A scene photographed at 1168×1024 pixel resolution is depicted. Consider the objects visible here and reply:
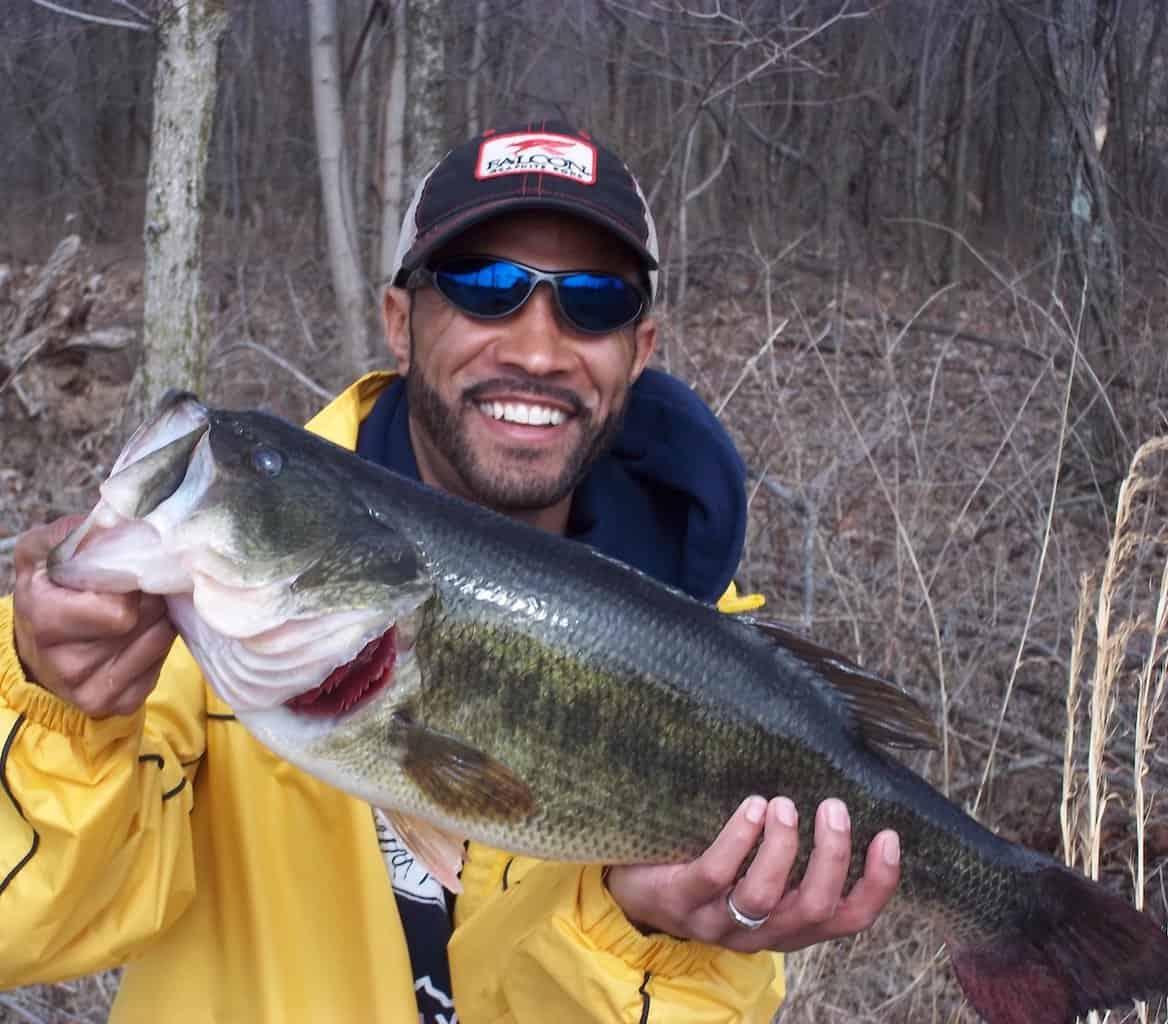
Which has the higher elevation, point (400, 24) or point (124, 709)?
point (400, 24)

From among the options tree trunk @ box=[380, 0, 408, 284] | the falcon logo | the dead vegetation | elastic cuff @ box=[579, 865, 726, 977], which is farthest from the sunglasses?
tree trunk @ box=[380, 0, 408, 284]

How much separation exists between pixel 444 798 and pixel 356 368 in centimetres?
629

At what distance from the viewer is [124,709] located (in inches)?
67.8

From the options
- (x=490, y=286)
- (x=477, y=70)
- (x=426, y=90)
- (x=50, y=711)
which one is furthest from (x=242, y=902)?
(x=477, y=70)

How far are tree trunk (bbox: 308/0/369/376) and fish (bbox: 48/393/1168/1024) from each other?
607cm

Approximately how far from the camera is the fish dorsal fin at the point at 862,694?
2010 millimetres

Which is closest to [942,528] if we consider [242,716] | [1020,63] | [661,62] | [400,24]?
[242,716]

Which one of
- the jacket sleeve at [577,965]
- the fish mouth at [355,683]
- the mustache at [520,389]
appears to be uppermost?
the mustache at [520,389]

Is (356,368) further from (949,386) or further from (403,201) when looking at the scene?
(949,386)

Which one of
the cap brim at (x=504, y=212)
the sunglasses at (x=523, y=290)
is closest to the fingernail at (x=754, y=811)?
the sunglasses at (x=523, y=290)

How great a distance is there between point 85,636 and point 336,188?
7.13 m

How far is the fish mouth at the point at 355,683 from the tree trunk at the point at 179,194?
4.80 m

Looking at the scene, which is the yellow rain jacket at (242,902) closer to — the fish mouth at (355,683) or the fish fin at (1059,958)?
the fish mouth at (355,683)

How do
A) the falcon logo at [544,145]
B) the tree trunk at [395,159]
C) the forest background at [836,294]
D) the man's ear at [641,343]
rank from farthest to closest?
1. the tree trunk at [395,159]
2. the forest background at [836,294]
3. the man's ear at [641,343]
4. the falcon logo at [544,145]
